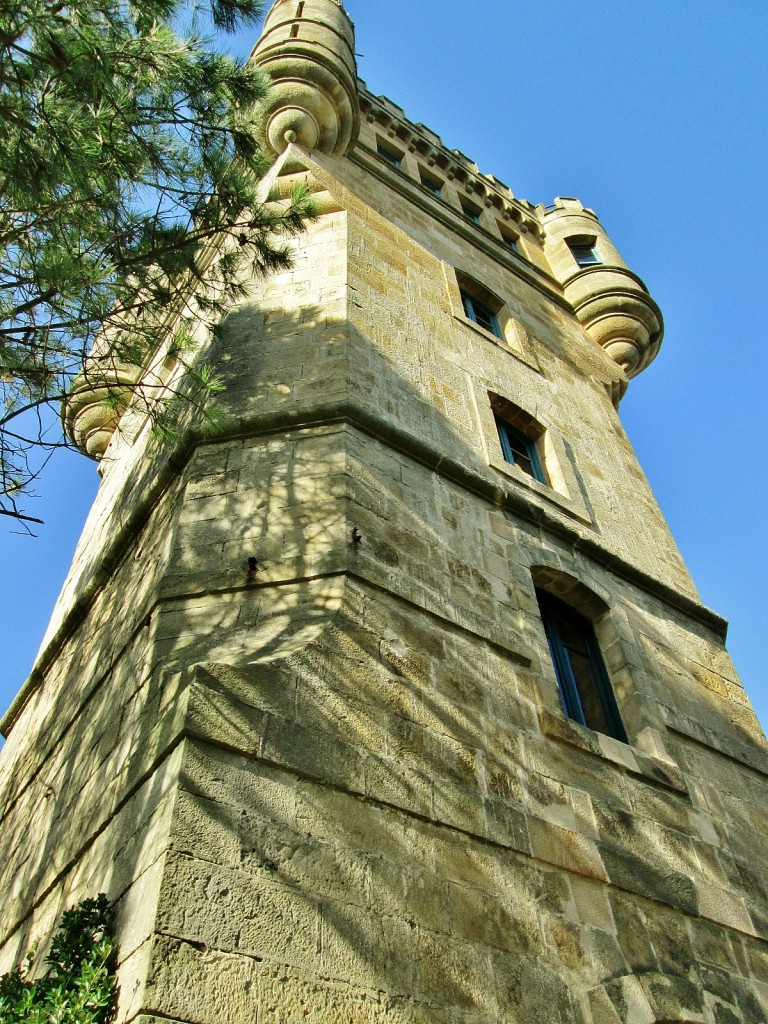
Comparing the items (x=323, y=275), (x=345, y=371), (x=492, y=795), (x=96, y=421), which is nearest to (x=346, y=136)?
(x=323, y=275)

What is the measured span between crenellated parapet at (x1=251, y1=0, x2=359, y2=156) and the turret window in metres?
5.16

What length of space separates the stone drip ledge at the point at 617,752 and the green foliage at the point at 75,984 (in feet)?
8.75

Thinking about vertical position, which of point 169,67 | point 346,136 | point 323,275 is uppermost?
point 346,136

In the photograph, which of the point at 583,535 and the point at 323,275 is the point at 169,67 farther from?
the point at 583,535

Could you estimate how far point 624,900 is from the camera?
15.3ft

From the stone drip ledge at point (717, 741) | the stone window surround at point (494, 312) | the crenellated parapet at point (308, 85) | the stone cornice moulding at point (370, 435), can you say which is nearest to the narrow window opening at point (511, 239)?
the stone window surround at point (494, 312)

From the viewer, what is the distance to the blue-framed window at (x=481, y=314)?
11.0 m

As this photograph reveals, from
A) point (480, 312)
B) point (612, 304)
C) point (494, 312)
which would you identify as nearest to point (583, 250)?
point (612, 304)

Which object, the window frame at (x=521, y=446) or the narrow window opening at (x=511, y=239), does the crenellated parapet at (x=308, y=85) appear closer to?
the narrow window opening at (x=511, y=239)

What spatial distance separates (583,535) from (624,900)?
3.36m

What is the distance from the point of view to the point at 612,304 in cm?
1348

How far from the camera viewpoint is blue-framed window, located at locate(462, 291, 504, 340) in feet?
36.0

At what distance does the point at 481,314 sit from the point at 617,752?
22.7 ft

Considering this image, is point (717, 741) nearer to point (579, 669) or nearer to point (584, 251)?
point (579, 669)
